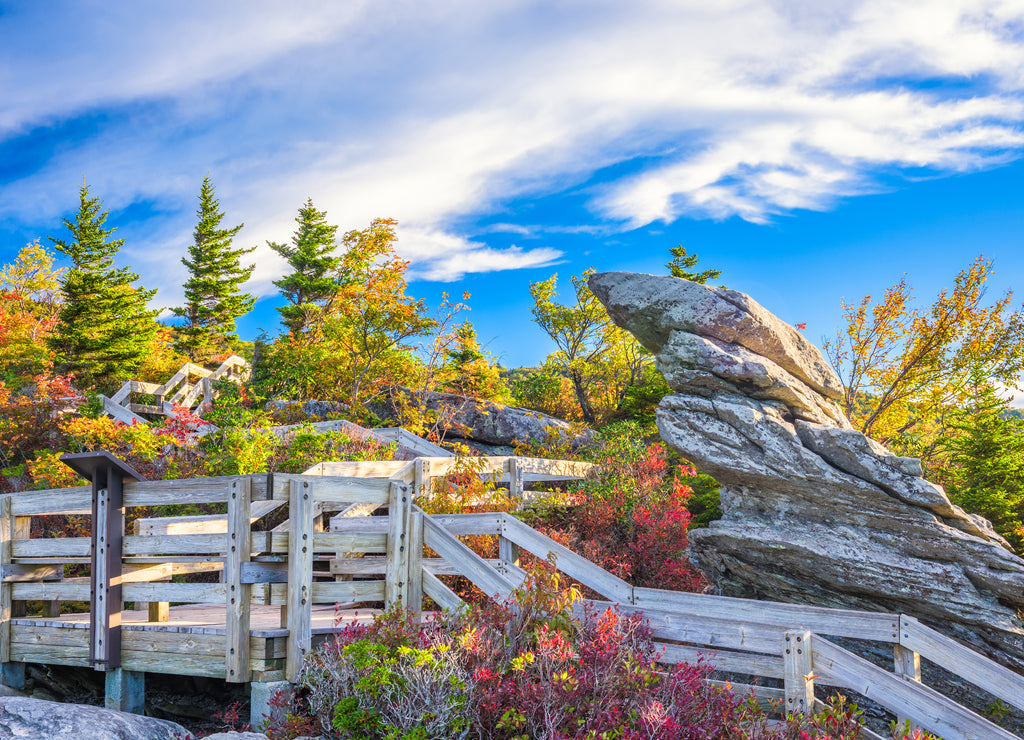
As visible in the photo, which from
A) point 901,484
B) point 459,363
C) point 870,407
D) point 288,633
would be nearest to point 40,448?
point 459,363

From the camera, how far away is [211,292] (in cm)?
3048

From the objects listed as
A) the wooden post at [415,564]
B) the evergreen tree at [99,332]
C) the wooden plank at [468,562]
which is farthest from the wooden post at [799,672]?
the evergreen tree at [99,332]

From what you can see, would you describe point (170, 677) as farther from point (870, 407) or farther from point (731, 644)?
point (870, 407)

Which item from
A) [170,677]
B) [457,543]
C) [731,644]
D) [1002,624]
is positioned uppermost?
[457,543]

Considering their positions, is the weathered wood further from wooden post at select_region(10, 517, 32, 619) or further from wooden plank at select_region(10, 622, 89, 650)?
wooden post at select_region(10, 517, 32, 619)

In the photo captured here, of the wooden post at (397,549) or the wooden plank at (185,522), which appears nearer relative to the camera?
the wooden post at (397,549)

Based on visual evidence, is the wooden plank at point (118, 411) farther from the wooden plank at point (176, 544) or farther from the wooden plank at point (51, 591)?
the wooden plank at point (176, 544)

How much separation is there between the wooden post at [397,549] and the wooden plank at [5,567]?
173 inches

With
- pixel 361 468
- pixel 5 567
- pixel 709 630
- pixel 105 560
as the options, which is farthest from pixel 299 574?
pixel 5 567

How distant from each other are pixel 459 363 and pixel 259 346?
817cm

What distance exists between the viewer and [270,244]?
31141 millimetres

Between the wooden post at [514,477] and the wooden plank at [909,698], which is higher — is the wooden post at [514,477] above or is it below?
above

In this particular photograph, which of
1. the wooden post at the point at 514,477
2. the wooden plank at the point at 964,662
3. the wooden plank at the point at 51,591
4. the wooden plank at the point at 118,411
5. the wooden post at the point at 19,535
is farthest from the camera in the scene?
the wooden plank at the point at 118,411

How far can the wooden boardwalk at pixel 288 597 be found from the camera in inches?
194
